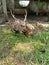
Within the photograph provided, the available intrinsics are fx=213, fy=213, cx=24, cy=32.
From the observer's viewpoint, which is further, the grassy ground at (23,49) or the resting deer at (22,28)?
→ the resting deer at (22,28)

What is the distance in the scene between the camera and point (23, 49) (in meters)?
4.25

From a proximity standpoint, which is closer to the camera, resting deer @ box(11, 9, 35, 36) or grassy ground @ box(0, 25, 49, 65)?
grassy ground @ box(0, 25, 49, 65)

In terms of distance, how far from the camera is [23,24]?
455 centimetres

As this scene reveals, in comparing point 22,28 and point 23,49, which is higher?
point 22,28

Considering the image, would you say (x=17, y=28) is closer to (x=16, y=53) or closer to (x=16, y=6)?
(x=16, y=53)

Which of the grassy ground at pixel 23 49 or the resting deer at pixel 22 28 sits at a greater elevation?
the resting deer at pixel 22 28

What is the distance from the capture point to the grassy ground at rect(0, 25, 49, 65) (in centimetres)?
400

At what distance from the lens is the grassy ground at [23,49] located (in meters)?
4.00

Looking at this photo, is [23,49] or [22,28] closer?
[23,49]

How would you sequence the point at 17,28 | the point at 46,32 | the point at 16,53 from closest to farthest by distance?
the point at 16,53, the point at 17,28, the point at 46,32

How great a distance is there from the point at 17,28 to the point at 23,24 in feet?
0.51

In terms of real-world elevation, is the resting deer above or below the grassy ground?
above

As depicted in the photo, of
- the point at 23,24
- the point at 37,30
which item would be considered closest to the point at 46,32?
the point at 37,30

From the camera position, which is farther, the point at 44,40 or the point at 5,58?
the point at 44,40
